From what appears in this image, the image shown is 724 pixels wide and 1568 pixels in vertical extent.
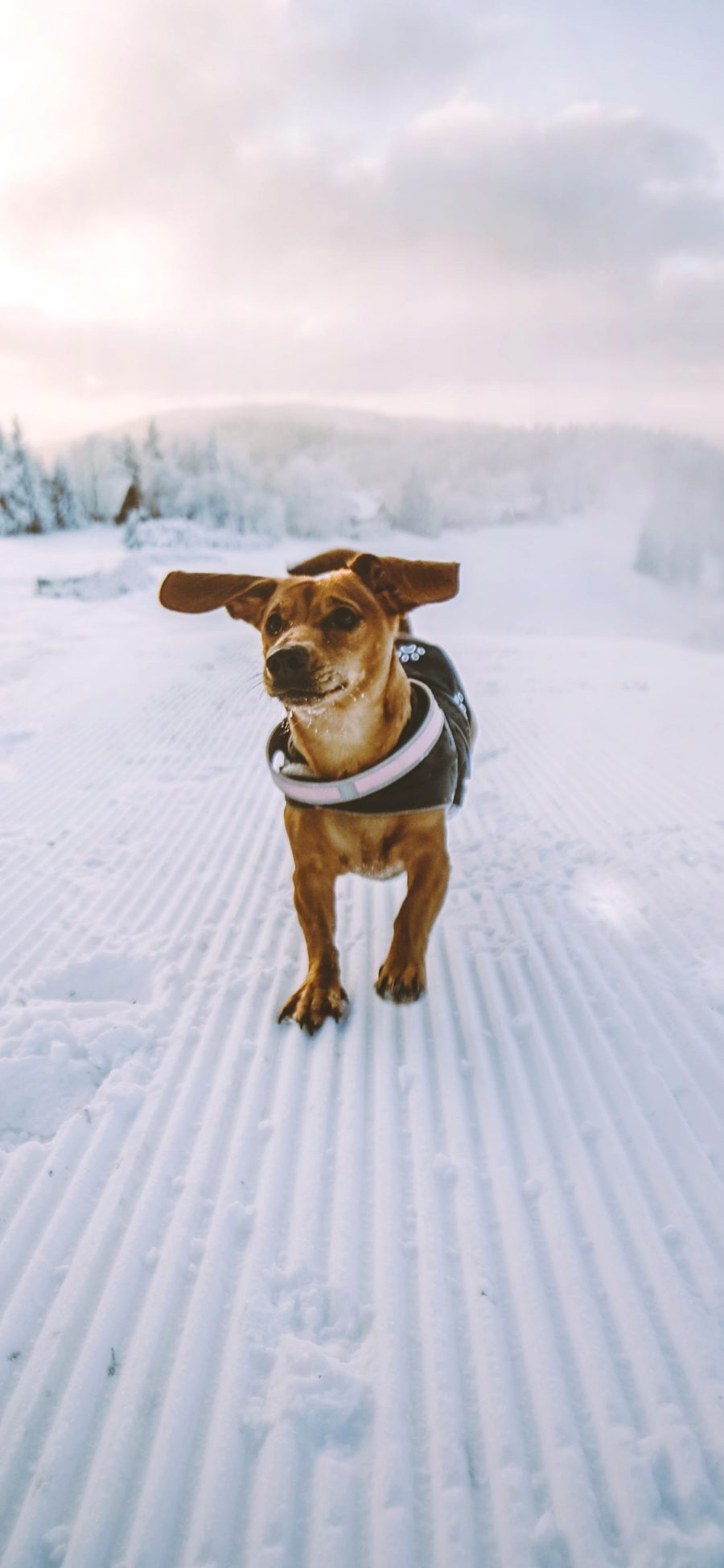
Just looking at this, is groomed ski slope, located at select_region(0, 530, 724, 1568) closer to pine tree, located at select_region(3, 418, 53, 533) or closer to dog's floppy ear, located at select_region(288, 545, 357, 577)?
dog's floppy ear, located at select_region(288, 545, 357, 577)

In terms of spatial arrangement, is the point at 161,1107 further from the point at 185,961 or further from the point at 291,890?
the point at 291,890

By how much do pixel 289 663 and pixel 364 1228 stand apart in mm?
1520

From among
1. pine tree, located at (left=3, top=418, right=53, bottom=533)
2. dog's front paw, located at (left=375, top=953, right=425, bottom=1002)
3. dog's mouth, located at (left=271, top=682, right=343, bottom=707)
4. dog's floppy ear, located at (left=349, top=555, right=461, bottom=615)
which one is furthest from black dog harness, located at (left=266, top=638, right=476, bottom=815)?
pine tree, located at (left=3, top=418, right=53, bottom=533)

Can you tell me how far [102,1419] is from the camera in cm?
140

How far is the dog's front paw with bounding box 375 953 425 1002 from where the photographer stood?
2572 millimetres

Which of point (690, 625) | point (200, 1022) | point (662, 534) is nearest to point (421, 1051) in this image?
point (200, 1022)

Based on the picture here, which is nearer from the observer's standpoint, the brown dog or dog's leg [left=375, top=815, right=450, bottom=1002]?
the brown dog

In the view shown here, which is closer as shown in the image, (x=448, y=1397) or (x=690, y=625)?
(x=448, y=1397)

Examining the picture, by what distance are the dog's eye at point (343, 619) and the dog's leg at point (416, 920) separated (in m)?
0.77

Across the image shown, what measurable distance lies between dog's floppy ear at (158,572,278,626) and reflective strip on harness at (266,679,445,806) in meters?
0.64

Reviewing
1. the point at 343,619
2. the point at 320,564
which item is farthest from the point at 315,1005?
the point at 320,564

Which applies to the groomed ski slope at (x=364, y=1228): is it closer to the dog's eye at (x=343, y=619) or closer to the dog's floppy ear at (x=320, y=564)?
the dog's eye at (x=343, y=619)

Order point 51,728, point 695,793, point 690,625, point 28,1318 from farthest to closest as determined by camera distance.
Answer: point 690,625 → point 51,728 → point 695,793 → point 28,1318

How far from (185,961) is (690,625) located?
57.4 meters
